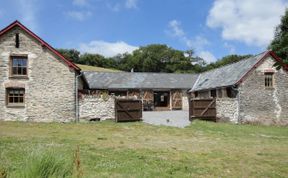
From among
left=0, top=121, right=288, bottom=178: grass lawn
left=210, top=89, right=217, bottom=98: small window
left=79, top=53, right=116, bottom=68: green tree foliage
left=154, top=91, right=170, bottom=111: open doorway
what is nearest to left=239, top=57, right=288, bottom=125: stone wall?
left=210, top=89, right=217, bottom=98: small window

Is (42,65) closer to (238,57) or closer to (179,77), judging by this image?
(179,77)

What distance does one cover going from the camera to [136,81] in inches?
1601

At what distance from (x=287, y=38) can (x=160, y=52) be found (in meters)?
93.7

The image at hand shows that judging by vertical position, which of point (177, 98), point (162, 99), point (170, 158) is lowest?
point (170, 158)

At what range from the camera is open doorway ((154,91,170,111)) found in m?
41.0

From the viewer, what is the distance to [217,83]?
106 feet

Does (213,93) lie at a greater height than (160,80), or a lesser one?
lesser

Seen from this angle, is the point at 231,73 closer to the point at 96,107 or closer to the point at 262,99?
the point at 262,99

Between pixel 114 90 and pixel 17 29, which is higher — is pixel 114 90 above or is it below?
below

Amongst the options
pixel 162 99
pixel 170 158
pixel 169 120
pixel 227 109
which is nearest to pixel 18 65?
pixel 169 120

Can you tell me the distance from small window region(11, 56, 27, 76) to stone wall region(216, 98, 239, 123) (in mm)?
15588

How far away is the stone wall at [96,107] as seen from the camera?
2497 centimetres

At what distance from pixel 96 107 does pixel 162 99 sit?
18135 millimetres

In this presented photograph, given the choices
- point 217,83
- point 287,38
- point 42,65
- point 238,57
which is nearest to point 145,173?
point 287,38
